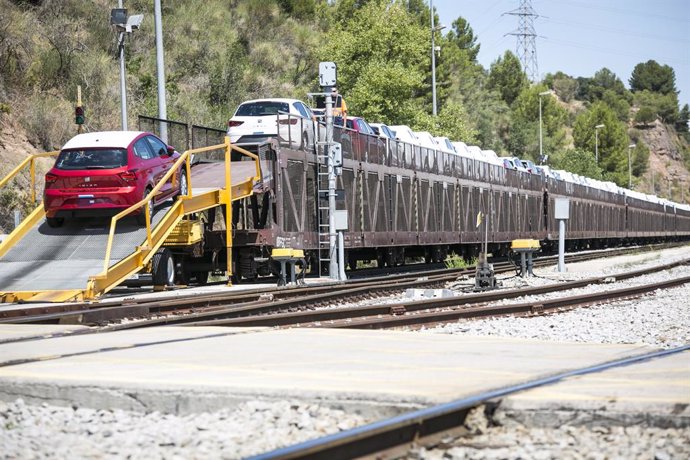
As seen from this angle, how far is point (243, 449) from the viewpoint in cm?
534

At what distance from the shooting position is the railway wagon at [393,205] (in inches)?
941

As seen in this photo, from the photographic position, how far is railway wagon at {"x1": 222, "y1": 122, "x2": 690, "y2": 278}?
78.4 feet

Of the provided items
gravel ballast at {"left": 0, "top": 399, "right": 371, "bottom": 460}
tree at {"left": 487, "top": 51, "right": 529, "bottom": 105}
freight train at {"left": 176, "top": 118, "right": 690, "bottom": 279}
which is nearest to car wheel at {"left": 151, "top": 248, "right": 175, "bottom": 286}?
freight train at {"left": 176, "top": 118, "right": 690, "bottom": 279}

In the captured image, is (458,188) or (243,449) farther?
(458,188)

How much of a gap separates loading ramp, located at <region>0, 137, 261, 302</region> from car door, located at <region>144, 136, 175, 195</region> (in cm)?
21

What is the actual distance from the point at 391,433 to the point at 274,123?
2126 cm

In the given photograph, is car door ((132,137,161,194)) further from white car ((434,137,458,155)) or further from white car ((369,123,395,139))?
white car ((434,137,458,155))

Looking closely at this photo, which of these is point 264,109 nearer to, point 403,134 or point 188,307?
point 403,134

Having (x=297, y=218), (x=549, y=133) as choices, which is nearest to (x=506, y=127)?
(x=549, y=133)

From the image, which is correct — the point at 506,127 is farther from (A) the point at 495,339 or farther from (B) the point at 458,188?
(A) the point at 495,339

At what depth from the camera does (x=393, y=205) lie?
30609 mm

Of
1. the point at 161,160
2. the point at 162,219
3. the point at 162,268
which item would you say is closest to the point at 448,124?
the point at 161,160

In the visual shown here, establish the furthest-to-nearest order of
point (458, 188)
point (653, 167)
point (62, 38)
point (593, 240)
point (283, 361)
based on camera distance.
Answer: point (653, 167) → point (593, 240) → point (62, 38) → point (458, 188) → point (283, 361)

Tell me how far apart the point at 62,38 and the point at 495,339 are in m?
39.0
